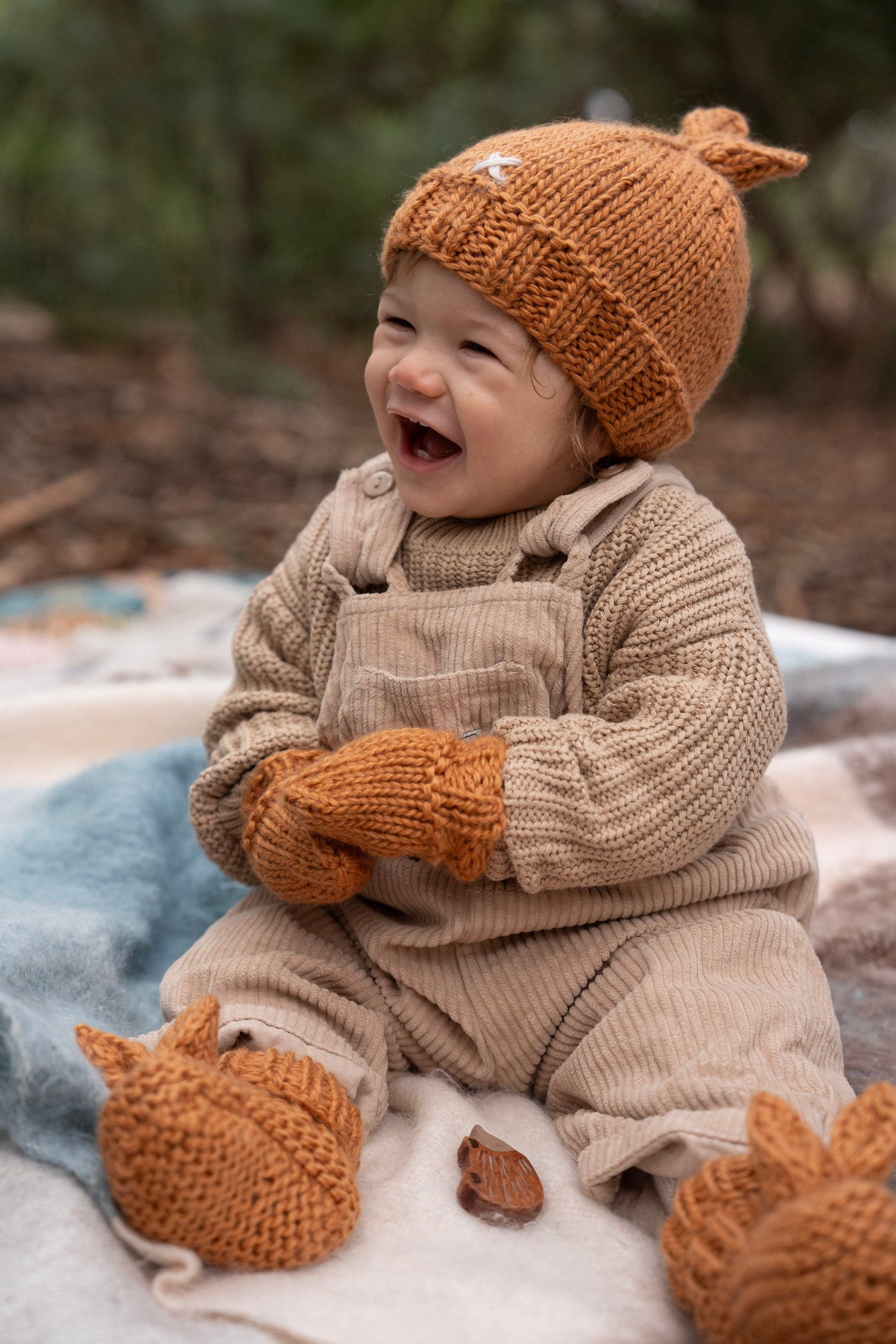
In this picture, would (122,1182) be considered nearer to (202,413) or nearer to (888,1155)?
(888,1155)

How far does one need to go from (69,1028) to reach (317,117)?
470 cm

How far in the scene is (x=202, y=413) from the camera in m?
4.65

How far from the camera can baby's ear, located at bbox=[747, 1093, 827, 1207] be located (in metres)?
0.91

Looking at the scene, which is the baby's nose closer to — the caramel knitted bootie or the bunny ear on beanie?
the bunny ear on beanie

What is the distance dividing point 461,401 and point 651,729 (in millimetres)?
387

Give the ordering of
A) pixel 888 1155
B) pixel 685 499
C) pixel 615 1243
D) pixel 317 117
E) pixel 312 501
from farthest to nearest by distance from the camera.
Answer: pixel 317 117, pixel 312 501, pixel 685 499, pixel 615 1243, pixel 888 1155

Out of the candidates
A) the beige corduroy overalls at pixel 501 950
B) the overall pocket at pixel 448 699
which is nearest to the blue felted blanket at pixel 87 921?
the beige corduroy overalls at pixel 501 950

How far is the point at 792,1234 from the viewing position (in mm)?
844

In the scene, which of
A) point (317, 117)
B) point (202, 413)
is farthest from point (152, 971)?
point (317, 117)

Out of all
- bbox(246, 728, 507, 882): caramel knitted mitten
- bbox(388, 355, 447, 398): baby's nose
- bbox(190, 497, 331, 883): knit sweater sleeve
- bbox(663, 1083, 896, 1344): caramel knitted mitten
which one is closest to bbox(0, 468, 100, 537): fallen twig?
bbox(190, 497, 331, 883): knit sweater sleeve

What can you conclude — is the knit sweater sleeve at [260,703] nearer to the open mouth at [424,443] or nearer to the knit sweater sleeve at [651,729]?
the open mouth at [424,443]

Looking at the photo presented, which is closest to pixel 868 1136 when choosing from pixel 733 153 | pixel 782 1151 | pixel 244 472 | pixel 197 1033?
pixel 782 1151

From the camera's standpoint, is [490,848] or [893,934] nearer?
[490,848]

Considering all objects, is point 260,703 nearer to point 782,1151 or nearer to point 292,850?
point 292,850
